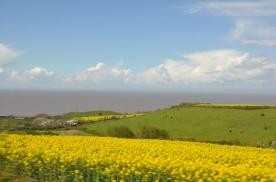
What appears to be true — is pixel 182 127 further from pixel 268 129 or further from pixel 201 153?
pixel 201 153

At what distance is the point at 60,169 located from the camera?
50.7 ft

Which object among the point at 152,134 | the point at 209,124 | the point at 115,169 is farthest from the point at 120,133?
the point at 115,169

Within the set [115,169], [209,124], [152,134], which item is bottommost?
[152,134]

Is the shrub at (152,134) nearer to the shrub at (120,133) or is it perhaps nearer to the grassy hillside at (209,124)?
the shrub at (120,133)

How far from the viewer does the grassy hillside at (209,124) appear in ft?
170

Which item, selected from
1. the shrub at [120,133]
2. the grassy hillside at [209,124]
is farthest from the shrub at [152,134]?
the grassy hillside at [209,124]

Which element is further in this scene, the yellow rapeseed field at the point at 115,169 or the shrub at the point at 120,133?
the shrub at the point at 120,133

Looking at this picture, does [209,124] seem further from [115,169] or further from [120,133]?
[115,169]

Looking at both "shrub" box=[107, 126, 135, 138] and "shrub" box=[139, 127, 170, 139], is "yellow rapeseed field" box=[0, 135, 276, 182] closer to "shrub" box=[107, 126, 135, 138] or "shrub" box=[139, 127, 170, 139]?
"shrub" box=[107, 126, 135, 138]

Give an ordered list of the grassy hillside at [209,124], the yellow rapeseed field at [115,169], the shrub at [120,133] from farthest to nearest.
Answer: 1. the grassy hillside at [209,124]
2. the shrub at [120,133]
3. the yellow rapeseed field at [115,169]

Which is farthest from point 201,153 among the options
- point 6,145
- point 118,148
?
point 6,145

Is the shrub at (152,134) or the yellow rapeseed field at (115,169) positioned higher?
the yellow rapeseed field at (115,169)

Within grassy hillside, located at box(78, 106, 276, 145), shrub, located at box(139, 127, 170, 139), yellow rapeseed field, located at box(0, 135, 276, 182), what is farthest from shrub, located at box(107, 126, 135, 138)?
yellow rapeseed field, located at box(0, 135, 276, 182)

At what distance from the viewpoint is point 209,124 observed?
58125 mm
